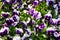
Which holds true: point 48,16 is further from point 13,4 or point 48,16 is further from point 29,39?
point 13,4

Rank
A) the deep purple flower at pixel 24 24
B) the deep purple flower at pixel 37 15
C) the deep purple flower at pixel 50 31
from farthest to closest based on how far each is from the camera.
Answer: the deep purple flower at pixel 37 15, the deep purple flower at pixel 24 24, the deep purple flower at pixel 50 31

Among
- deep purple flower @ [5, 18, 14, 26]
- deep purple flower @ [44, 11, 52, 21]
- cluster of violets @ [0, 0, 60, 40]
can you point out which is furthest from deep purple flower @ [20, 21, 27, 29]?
deep purple flower @ [44, 11, 52, 21]

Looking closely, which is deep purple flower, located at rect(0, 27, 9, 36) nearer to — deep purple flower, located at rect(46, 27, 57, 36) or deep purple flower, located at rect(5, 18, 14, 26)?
deep purple flower, located at rect(5, 18, 14, 26)

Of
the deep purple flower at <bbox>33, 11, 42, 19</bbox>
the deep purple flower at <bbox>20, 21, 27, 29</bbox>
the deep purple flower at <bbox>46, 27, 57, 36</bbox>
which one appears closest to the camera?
the deep purple flower at <bbox>46, 27, 57, 36</bbox>

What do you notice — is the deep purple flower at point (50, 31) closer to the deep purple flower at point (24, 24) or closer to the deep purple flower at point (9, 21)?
the deep purple flower at point (24, 24)

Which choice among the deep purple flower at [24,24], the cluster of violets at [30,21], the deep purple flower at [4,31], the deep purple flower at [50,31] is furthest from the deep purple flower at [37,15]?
the deep purple flower at [4,31]

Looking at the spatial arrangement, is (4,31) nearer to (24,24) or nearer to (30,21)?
(24,24)

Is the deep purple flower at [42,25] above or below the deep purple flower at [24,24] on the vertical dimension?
below

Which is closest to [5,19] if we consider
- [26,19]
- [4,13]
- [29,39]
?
[4,13]

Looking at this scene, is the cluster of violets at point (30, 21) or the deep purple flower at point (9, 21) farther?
the deep purple flower at point (9, 21)

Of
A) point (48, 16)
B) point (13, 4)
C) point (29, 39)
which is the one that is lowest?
point (29, 39)

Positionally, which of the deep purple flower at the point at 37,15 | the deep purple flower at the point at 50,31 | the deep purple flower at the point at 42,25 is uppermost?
the deep purple flower at the point at 37,15
